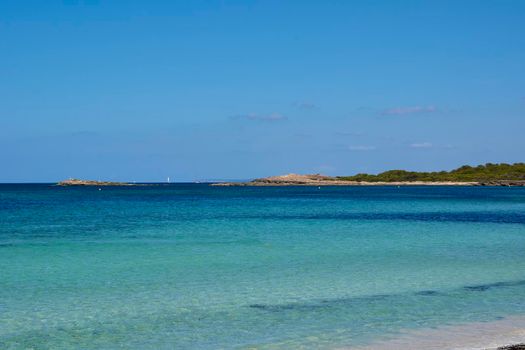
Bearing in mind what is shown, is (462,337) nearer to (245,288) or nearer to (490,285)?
(490,285)

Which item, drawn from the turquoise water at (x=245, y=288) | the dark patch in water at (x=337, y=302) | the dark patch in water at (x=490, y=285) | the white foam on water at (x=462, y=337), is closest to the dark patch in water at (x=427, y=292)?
the dark patch in water at (x=337, y=302)

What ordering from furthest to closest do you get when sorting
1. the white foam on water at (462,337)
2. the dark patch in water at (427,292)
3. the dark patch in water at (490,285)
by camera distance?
1. the dark patch in water at (490,285)
2. the dark patch in water at (427,292)
3. the white foam on water at (462,337)

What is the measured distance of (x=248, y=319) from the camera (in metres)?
15.4

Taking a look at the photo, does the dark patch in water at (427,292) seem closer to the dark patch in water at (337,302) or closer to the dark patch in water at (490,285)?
the dark patch in water at (337,302)

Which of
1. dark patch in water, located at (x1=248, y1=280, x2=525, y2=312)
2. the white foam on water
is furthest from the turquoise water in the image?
the white foam on water

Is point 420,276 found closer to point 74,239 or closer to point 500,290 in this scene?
point 500,290

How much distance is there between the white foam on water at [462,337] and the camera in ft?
42.1

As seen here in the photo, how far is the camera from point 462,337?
13547 mm

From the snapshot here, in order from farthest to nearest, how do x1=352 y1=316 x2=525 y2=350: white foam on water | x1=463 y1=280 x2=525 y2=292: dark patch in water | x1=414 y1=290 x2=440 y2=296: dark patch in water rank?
x1=463 y1=280 x2=525 y2=292: dark patch in water → x1=414 y1=290 x2=440 y2=296: dark patch in water → x1=352 y1=316 x2=525 y2=350: white foam on water

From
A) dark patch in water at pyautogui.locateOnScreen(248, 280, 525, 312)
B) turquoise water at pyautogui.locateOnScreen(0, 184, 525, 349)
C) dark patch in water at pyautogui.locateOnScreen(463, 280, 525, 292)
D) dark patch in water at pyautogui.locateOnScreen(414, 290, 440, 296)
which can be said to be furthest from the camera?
dark patch in water at pyautogui.locateOnScreen(463, 280, 525, 292)

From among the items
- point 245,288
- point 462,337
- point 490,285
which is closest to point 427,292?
point 490,285

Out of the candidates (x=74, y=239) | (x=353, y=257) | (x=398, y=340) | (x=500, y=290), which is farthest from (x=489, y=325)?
(x=74, y=239)

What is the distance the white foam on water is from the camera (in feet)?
42.1

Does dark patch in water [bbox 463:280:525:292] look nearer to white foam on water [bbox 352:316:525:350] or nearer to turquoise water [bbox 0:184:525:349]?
turquoise water [bbox 0:184:525:349]
